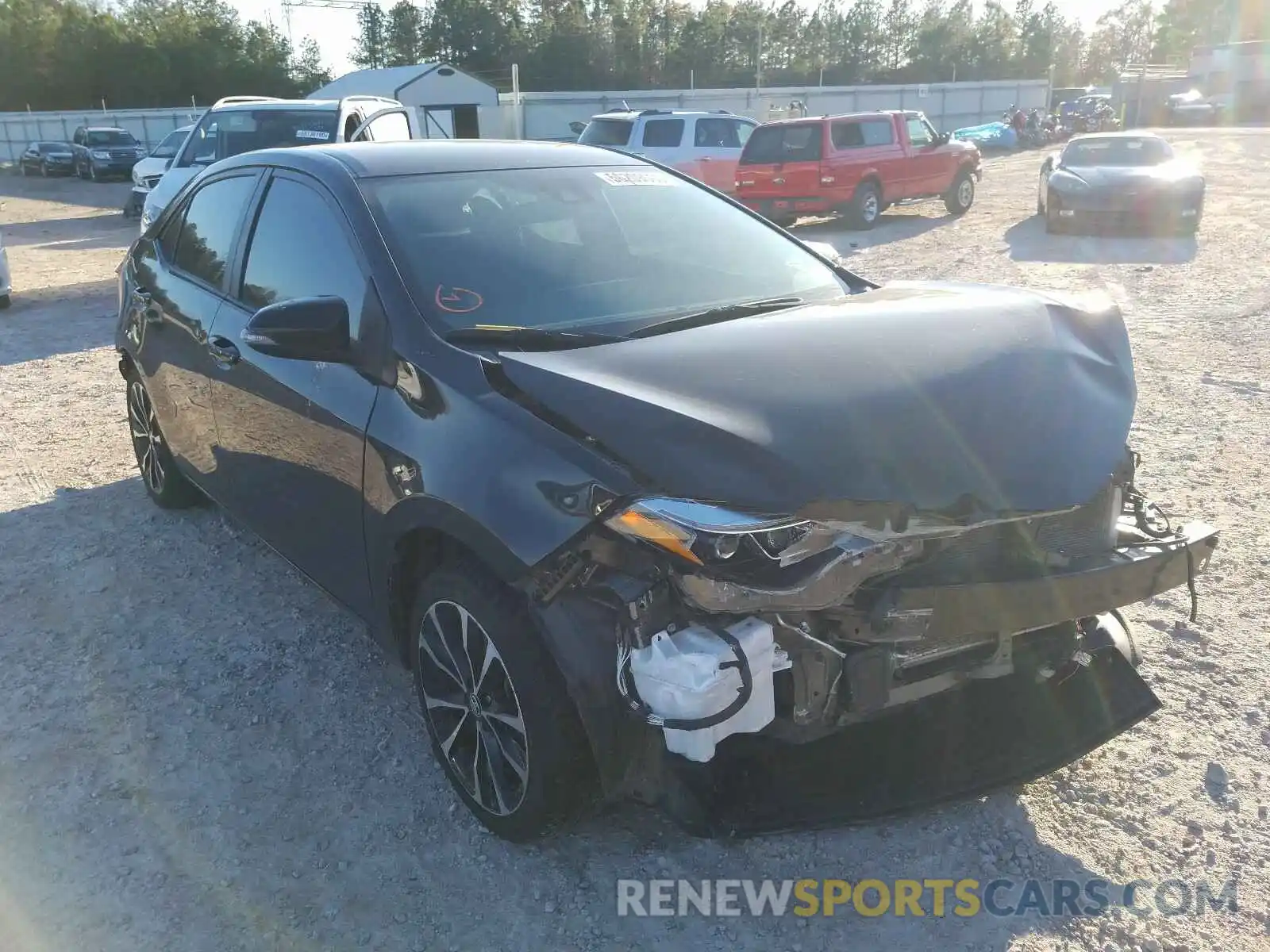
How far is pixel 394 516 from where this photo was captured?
112 inches

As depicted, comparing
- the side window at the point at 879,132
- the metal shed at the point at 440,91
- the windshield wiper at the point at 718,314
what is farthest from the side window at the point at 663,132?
the metal shed at the point at 440,91

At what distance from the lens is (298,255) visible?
348 cm

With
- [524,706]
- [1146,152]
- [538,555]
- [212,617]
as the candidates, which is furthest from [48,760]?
[1146,152]

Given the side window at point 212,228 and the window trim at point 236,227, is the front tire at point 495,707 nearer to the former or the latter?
the window trim at point 236,227

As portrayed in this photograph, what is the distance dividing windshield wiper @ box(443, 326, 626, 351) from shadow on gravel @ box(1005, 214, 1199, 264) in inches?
→ 424

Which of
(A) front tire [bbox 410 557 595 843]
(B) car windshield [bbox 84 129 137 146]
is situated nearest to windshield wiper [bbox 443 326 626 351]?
(A) front tire [bbox 410 557 595 843]

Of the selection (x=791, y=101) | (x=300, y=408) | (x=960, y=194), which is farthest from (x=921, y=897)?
(x=791, y=101)

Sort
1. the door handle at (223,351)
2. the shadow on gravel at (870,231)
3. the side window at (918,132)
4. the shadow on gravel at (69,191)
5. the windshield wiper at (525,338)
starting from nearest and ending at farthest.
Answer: the windshield wiper at (525,338)
the door handle at (223,351)
the shadow on gravel at (870,231)
the side window at (918,132)
the shadow on gravel at (69,191)

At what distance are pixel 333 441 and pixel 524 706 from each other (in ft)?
3.78

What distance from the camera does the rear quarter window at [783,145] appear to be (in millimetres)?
16344

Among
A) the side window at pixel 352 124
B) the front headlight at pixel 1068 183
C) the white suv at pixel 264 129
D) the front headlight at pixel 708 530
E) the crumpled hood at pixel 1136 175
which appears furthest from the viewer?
the front headlight at pixel 1068 183

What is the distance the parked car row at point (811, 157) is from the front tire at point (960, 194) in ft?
0.05

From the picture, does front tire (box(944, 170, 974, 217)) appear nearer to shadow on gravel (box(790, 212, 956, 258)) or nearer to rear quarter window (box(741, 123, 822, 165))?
shadow on gravel (box(790, 212, 956, 258))

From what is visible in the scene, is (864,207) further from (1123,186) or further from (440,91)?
(440,91)
